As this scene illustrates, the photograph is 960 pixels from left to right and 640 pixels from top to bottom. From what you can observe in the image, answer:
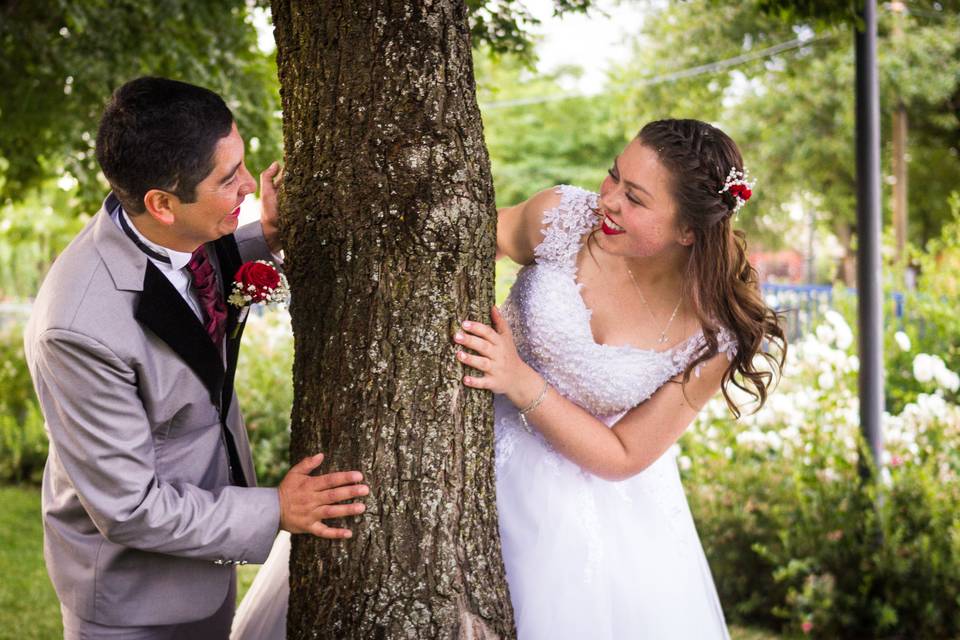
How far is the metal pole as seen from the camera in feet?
16.0

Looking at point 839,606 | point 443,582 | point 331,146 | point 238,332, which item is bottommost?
point 839,606

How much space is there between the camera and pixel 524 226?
126 inches

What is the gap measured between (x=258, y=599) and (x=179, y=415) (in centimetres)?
89

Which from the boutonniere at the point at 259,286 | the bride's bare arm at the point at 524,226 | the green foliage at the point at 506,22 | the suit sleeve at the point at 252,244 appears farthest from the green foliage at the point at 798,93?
the boutonniere at the point at 259,286

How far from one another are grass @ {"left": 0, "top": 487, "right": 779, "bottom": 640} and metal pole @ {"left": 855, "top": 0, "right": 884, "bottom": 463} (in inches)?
53.8

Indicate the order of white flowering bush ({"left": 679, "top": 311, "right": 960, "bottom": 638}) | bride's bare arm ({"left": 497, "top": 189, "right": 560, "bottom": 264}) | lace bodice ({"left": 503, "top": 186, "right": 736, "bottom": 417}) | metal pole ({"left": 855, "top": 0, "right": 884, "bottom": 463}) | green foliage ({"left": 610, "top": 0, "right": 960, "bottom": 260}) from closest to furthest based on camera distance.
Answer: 1. lace bodice ({"left": 503, "top": 186, "right": 736, "bottom": 417})
2. bride's bare arm ({"left": 497, "top": 189, "right": 560, "bottom": 264})
3. white flowering bush ({"left": 679, "top": 311, "right": 960, "bottom": 638})
4. metal pole ({"left": 855, "top": 0, "right": 884, "bottom": 463})
5. green foliage ({"left": 610, "top": 0, "right": 960, "bottom": 260})

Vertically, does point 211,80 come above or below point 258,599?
above

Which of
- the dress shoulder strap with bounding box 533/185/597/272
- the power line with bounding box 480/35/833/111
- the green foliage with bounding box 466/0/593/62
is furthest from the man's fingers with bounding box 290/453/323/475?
the power line with bounding box 480/35/833/111

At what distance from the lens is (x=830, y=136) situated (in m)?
20.8

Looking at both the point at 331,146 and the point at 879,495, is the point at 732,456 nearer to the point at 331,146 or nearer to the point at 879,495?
the point at 879,495

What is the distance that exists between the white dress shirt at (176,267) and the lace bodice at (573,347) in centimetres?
111

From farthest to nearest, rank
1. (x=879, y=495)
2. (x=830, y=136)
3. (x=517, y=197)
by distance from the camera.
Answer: (x=517, y=197), (x=830, y=136), (x=879, y=495)

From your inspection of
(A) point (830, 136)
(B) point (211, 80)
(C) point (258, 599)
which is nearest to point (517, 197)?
(A) point (830, 136)

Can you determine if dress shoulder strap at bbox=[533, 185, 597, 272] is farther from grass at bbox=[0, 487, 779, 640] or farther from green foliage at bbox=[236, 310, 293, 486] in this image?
green foliage at bbox=[236, 310, 293, 486]
